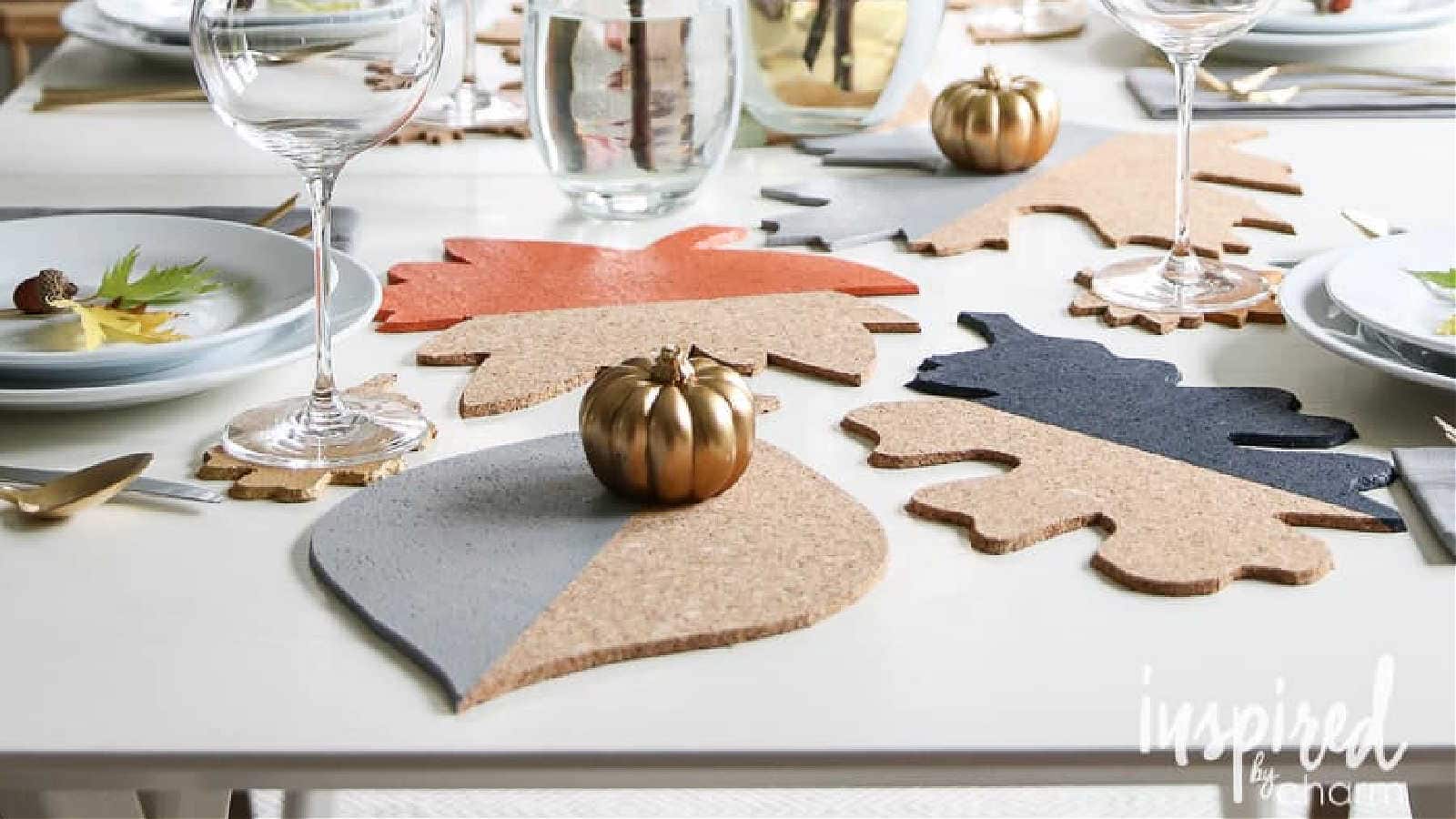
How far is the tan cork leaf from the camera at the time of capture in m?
1.22

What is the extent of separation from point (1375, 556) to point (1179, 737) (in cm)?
18

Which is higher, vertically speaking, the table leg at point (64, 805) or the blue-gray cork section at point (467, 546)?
the blue-gray cork section at point (467, 546)

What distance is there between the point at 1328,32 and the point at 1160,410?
34.2 inches

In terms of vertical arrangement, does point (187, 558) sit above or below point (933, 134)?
below

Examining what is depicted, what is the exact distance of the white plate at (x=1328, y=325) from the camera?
887mm

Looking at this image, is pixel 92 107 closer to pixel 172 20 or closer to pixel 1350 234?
pixel 172 20

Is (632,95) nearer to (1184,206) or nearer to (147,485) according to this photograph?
(1184,206)

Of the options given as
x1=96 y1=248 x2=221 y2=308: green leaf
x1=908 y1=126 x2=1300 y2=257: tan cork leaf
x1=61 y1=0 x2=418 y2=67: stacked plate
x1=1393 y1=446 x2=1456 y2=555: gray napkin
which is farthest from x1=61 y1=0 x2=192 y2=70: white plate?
x1=1393 y1=446 x2=1456 y2=555: gray napkin

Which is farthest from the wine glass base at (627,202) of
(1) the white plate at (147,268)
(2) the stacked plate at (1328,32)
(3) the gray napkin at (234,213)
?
(2) the stacked plate at (1328,32)

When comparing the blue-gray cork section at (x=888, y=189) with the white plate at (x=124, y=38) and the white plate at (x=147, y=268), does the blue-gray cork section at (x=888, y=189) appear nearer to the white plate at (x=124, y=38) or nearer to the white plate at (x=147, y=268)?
the white plate at (x=147, y=268)

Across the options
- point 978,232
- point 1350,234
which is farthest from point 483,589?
point 1350,234

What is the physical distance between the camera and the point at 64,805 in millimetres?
883

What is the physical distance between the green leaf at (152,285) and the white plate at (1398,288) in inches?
24.1

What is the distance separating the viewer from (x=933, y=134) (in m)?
1.39
